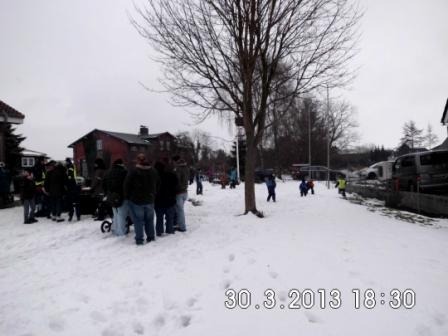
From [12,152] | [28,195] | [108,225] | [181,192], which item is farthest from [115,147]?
[181,192]

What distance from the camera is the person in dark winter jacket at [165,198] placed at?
6516mm

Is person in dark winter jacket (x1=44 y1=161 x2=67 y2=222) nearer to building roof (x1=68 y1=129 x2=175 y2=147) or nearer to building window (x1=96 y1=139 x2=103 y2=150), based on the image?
building roof (x1=68 y1=129 x2=175 y2=147)

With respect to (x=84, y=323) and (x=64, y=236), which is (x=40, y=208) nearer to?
(x=64, y=236)

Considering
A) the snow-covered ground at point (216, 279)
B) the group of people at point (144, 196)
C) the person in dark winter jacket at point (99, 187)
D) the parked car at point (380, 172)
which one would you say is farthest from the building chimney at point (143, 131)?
the group of people at point (144, 196)

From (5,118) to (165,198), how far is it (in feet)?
39.4

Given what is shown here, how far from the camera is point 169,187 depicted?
21.8 ft

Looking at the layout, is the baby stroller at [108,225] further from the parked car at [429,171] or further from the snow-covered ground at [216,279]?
the parked car at [429,171]

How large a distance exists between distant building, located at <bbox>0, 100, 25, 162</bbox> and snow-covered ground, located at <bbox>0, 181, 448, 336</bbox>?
849 centimetres

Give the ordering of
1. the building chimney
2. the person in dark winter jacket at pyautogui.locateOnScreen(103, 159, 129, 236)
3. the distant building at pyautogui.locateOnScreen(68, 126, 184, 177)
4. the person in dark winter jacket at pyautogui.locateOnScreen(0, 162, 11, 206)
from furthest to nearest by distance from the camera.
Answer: the building chimney
the distant building at pyautogui.locateOnScreen(68, 126, 184, 177)
the person in dark winter jacket at pyautogui.locateOnScreen(0, 162, 11, 206)
the person in dark winter jacket at pyautogui.locateOnScreen(103, 159, 129, 236)

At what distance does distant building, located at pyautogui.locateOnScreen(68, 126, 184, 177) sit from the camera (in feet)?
141

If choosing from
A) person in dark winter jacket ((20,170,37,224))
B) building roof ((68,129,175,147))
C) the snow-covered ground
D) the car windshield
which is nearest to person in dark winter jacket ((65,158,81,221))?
person in dark winter jacket ((20,170,37,224))
